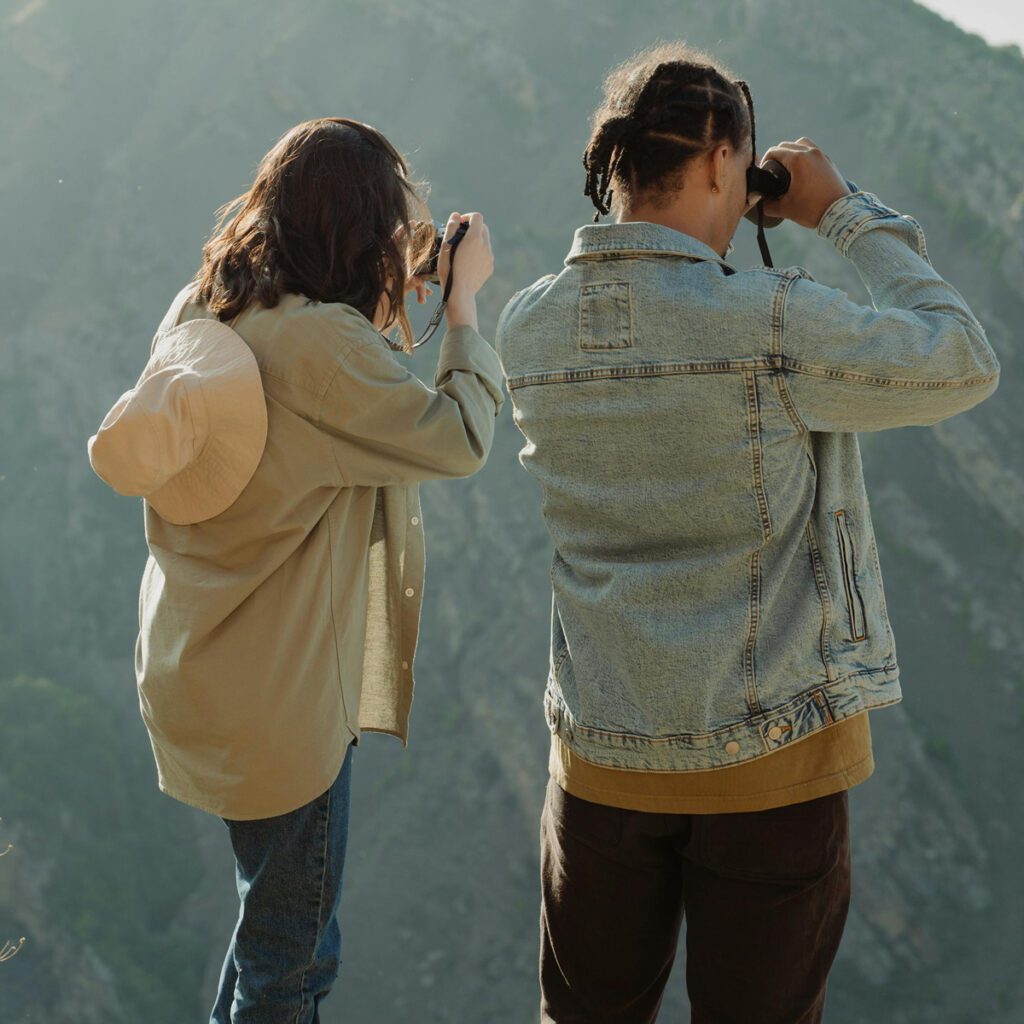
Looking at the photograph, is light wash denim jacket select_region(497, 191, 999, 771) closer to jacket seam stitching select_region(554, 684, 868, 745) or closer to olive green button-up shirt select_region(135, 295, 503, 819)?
jacket seam stitching select_region(554, 684, 868, 745)

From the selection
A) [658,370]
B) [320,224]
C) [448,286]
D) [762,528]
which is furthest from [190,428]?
[762,528]

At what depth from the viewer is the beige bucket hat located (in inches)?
52.2

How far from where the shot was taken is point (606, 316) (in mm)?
1230

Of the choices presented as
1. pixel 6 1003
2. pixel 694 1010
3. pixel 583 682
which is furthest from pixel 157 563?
pixel 6 1003

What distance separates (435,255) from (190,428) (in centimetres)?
50

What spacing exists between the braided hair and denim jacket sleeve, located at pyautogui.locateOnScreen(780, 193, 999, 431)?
21cm

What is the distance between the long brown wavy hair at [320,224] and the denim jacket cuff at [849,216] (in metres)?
0.56

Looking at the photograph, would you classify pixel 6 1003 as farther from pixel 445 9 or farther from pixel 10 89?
pixel 445 9

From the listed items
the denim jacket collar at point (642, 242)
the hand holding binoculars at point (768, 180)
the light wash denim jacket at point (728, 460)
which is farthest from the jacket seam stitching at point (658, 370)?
the hand holding binoculars at point (768, 180)

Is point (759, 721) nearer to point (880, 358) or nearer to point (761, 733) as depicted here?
point (761, 733)

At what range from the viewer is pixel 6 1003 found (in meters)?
14.2

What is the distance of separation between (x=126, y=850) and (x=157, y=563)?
1762 centimetres

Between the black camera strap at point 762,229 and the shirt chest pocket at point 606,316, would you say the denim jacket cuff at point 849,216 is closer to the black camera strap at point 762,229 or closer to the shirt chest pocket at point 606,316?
the black camera strap at point 762,229

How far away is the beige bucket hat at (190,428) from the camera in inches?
52.2
